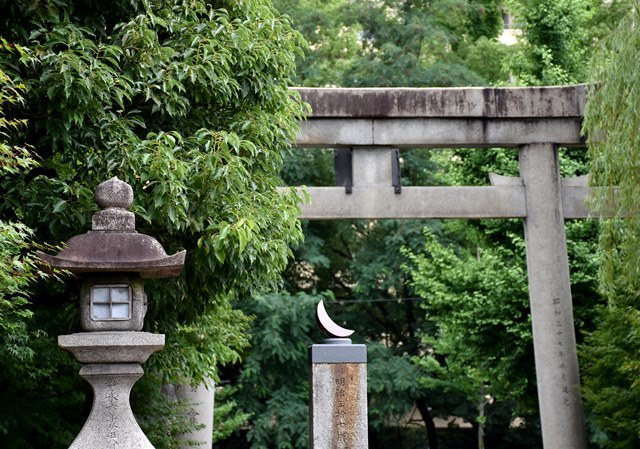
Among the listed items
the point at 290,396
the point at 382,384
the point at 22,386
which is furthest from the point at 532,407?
the point at 22,386

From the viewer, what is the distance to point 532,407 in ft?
56.5

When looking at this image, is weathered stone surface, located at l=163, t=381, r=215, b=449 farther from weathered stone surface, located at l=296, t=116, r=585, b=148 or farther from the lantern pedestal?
the lantern pedestal

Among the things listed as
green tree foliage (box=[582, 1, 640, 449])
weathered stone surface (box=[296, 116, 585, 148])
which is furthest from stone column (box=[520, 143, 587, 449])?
green tree foliage (box=[582, 1, 640, 449])

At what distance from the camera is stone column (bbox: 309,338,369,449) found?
8953 millimetres

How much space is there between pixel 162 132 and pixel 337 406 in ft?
9.50

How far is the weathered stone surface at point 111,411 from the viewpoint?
7215 millimetres

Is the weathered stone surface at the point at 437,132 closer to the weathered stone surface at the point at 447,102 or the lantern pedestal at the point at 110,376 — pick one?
the weathered stone surface at the point at 447,102

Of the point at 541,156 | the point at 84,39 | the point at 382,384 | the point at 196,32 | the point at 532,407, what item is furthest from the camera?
the point at 382,384

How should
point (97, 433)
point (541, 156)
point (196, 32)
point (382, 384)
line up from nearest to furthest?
1. point (97, 433)
2. point (196, 32)
3. point (541, 156)
4. point (382, 384)

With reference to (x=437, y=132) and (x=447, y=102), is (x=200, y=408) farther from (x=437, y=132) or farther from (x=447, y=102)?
(x=447, y=102)

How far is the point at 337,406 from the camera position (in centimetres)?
899

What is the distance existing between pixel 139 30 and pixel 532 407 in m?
11.3

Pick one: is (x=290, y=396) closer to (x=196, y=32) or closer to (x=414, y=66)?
(x=414, y=66)

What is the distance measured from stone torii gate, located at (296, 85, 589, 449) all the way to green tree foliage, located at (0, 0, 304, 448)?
3502mm
